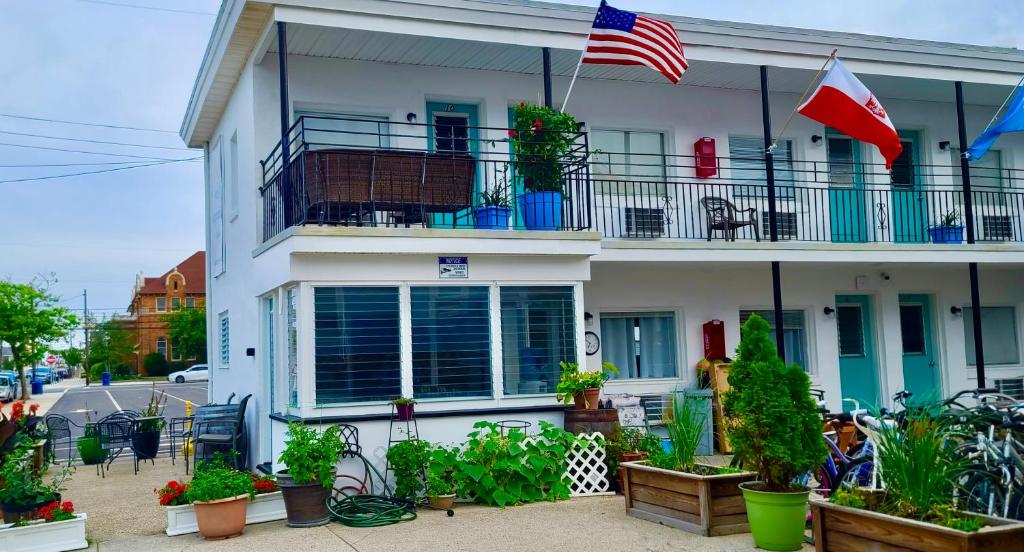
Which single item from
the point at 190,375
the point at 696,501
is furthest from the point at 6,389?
the point at 696,501

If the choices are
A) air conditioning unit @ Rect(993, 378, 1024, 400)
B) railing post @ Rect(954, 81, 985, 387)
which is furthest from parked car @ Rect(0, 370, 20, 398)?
railing post @ Rect(954, 81, 985, 387)

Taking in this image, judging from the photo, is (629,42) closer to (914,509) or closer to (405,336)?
(405,336)

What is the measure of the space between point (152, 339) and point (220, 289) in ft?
208

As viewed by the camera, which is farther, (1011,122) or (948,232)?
(948,232)

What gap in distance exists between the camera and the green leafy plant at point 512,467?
31.3ft

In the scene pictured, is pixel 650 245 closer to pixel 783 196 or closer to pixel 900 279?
pixel 783 196

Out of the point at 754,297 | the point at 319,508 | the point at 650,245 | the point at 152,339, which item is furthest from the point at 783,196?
the point at 152,339

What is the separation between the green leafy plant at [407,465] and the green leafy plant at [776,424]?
3.37 metres

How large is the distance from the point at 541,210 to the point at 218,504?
486 centimetres

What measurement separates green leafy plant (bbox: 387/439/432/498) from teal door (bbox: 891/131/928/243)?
922cm

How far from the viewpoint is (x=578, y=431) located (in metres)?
10.3

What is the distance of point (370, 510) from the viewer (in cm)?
906

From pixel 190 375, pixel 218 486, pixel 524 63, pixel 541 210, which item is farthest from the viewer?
pixel 190 375

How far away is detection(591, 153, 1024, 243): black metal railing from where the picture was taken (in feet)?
44.6
